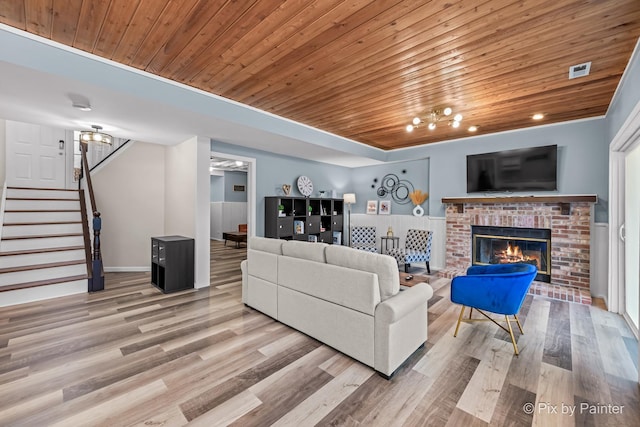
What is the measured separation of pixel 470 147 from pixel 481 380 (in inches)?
169

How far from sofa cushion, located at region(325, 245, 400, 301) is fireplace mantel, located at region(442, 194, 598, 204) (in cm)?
337

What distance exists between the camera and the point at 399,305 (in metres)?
2.13

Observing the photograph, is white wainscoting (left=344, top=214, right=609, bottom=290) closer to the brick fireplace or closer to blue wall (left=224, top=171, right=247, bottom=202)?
the brick fireplace

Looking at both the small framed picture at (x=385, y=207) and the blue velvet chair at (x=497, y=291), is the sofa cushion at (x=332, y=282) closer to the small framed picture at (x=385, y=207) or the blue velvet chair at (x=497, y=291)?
the blue velvet chair at (x=497, y=291)

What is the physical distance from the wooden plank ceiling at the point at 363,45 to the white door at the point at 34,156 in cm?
474

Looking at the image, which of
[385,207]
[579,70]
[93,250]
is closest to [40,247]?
[93,250]

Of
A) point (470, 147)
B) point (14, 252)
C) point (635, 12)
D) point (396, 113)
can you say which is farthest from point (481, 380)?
point (14, 252)

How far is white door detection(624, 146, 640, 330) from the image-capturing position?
9.50 feet

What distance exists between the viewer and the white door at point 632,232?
114 inches

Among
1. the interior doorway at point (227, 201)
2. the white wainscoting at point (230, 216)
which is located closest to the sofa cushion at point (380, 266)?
the interior doorway at point (227, 201)

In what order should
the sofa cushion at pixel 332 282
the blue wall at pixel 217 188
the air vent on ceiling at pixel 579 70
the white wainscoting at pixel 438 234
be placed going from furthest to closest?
the blue wall at pixel 217 188
the white wainscoting at pixel 438 234
the air vent on ceiling at pixel 579 70
the sofa cushion at pixel 332 282

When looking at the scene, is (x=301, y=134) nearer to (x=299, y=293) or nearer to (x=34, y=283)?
(x=299, y=293)

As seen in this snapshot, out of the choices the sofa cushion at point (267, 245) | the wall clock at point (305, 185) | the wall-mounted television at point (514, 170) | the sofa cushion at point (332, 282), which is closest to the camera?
the sofa cushion at point (332, 282)

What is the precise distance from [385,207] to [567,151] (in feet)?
11.1
